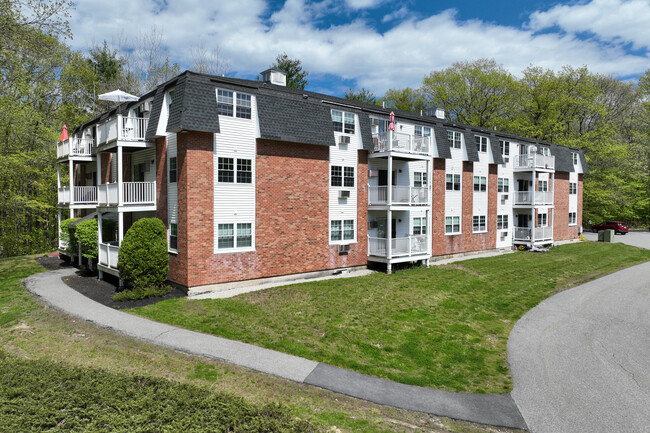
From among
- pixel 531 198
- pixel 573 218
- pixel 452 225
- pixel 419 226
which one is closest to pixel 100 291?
pixel 419 226

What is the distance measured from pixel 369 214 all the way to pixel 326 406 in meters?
Answer: 14.1

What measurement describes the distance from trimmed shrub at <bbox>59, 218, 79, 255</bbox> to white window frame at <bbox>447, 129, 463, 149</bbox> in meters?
22.6

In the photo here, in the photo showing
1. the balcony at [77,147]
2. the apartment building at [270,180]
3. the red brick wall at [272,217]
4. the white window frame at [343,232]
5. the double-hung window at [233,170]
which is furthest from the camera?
the balcony at [77,147]

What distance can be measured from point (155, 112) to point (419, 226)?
1518 cm

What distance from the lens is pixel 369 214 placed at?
67.3 feet

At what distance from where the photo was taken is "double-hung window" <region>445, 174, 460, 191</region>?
23.7 metres

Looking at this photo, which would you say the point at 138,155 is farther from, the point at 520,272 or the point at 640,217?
the point at 640,217

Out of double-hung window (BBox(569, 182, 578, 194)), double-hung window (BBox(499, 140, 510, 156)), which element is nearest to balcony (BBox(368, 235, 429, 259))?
double-hung window (BBox(499, 140, 510, 156))

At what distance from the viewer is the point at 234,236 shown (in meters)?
15.4

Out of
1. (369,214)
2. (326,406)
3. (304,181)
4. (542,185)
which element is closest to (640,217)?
(542,185)

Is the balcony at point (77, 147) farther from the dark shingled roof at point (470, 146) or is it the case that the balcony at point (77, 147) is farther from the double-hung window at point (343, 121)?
the dark shingled roof at point (470, 146)

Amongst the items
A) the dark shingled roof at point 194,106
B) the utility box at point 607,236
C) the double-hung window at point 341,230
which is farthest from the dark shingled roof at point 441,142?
the utility box at point 607,236

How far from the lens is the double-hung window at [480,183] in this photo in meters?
25.6

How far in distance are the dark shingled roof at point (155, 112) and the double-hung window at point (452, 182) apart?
16.7 metres
